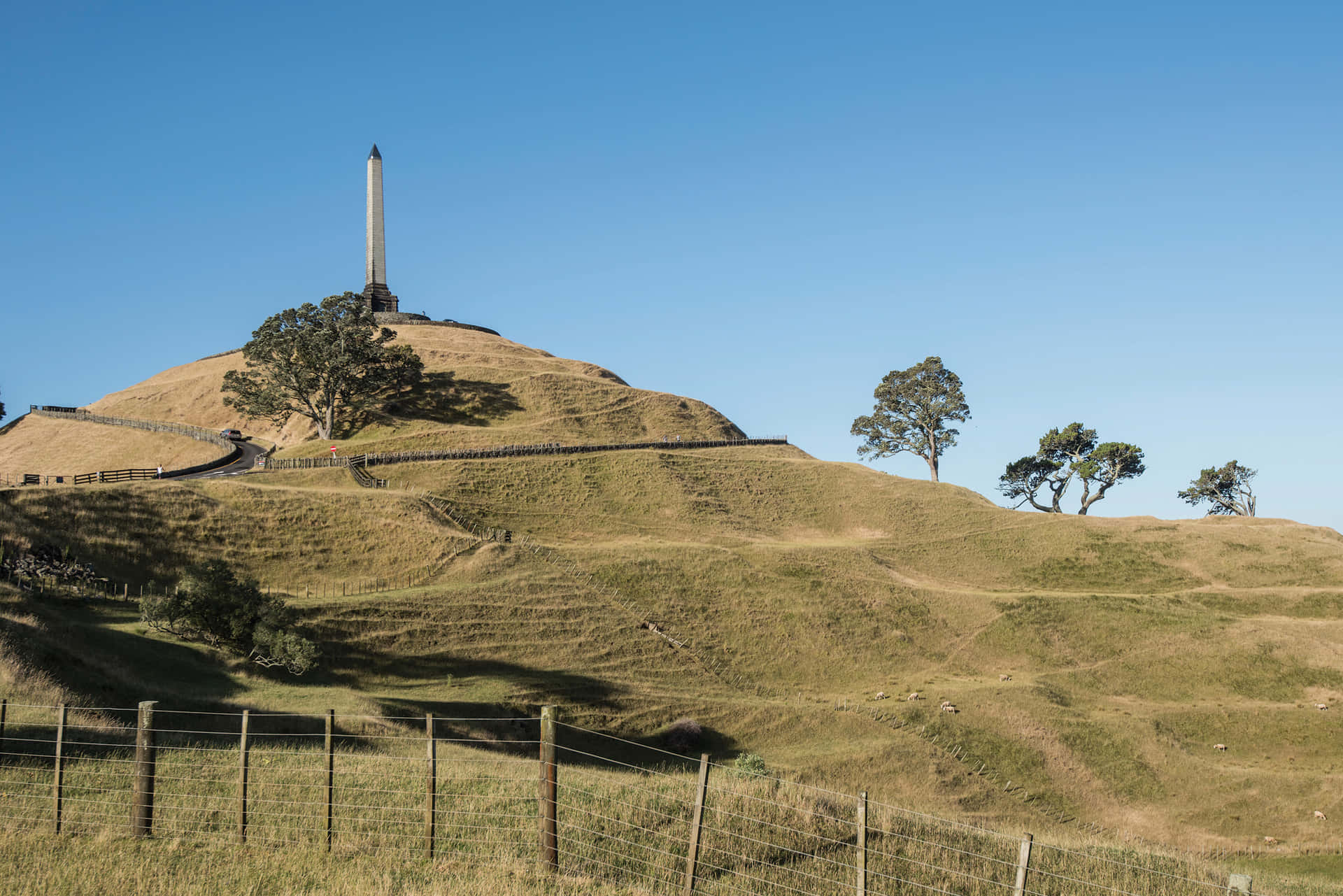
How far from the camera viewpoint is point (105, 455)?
10250 cm

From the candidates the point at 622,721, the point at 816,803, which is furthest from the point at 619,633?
the point at 816,803

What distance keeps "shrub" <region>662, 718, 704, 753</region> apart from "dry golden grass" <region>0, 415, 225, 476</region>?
63.3m

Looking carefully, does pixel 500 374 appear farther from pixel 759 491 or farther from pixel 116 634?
pixel 116 634

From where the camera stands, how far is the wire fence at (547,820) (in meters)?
14.4

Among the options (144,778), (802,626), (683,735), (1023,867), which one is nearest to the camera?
(1023,867)

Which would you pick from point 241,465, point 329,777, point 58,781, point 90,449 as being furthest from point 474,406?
point 329,777

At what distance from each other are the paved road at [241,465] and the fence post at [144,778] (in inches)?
2509

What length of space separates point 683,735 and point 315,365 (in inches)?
2657

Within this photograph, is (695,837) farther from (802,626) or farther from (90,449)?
(90,449)

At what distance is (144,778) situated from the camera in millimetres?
14594

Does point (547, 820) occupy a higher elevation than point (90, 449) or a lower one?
lower

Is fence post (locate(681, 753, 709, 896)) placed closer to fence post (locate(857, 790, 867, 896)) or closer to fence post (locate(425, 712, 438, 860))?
fence post (locate(857, 790, 867, 896))

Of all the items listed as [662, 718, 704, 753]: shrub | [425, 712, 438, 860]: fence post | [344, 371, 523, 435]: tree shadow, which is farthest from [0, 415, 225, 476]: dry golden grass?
[425, 712, 438, 860]: fence post

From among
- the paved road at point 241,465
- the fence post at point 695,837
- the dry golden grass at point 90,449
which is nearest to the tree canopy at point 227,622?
the paved road at point 241,465
